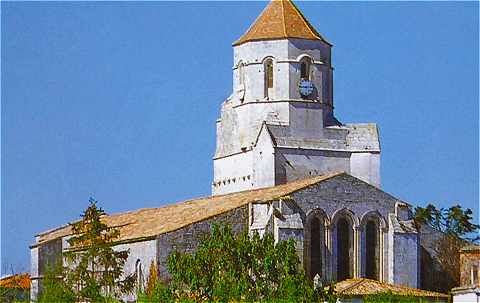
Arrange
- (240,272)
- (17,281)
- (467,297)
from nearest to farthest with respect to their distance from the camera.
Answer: (240,272) → (467,297) → (17,281)

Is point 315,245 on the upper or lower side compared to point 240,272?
upper

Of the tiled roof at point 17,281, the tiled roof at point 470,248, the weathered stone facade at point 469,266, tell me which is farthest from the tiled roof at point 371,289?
the tiled roof at point 17,281

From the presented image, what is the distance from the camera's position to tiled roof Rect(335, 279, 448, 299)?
54.7 m

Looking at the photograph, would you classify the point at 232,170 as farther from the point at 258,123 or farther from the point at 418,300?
the point at 418,300

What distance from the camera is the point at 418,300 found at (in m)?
54.7

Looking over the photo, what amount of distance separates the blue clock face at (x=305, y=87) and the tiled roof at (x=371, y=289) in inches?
513

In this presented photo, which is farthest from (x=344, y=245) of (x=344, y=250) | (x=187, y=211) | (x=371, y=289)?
(x=187, y=211)

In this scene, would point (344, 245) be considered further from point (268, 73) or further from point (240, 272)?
point (268, 73)

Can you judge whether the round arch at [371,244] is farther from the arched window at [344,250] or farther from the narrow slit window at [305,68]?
the narrow slit window at [305,68]

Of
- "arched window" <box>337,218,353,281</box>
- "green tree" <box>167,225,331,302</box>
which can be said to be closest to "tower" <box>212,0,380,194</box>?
"arched window" <box>337,218,353,281</box>

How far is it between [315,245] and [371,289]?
3.45 m

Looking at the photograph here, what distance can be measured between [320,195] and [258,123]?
11961 mm

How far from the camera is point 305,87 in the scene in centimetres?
6894

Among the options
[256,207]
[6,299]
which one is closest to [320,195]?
[256,207]
